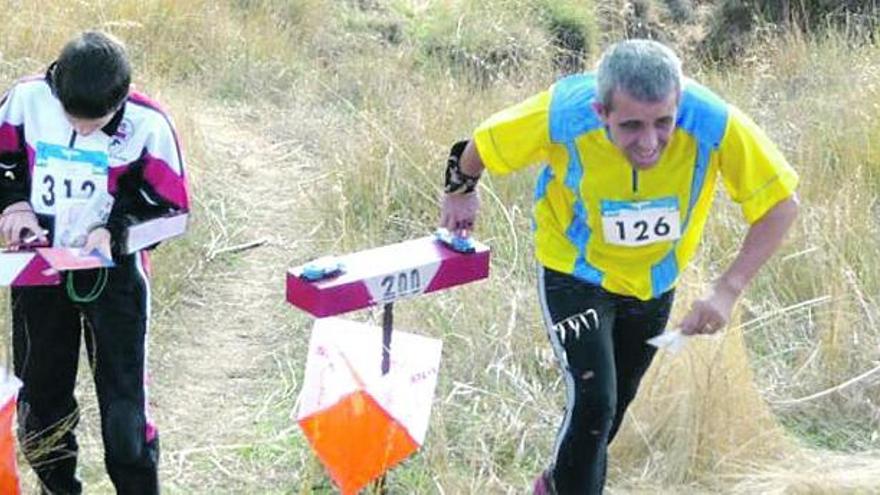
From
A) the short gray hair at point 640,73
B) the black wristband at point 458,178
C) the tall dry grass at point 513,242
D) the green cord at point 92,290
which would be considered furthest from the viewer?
the tall dry grass at point 513,242

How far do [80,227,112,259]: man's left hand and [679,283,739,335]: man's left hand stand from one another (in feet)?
4.63

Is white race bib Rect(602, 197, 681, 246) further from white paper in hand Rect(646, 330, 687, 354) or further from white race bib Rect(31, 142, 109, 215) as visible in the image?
white race bib Rect(31, 142, 109, 215)

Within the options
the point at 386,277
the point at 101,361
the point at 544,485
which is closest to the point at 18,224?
the point at 101,361

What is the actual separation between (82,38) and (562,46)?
1024cm

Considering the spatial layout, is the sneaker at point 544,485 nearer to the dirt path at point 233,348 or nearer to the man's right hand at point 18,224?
the dirt path at point 233,348

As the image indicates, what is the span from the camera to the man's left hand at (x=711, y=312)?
3641 millimetres

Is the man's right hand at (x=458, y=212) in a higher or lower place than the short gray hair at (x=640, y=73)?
lower

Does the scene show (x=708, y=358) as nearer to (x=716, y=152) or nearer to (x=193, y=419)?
(x=716, y=152)

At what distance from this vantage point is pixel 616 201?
12.2 ft

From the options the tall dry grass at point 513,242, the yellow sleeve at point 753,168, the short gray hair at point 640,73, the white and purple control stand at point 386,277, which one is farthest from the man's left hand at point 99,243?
the yellow sleeve at point 753,168

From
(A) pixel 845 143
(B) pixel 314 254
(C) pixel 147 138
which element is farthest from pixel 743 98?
(C) pixel 147 138

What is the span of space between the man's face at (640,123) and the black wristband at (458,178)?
54 cm

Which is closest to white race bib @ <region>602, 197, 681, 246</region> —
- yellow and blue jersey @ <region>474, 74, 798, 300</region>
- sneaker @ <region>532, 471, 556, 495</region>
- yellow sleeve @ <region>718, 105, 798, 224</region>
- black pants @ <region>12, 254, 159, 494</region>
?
yellow and blue jersey @ <region>474, 74, 798, 300</region>

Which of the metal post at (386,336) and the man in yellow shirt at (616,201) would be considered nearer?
the man in yellow shirt at (616,201)
